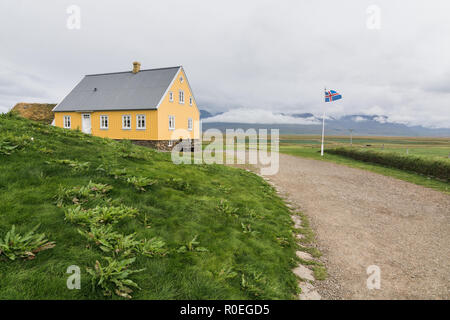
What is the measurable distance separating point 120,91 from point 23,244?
1242 inches

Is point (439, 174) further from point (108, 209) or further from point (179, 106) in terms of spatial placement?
point (179, 106)

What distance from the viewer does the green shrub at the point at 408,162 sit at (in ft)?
50.9

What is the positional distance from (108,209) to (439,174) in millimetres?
20348

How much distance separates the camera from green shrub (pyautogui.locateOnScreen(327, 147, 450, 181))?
50.9 feet

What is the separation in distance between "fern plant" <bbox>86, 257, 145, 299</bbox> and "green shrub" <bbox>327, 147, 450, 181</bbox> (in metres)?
19.8

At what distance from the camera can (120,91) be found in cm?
3100

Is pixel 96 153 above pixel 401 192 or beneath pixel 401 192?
above

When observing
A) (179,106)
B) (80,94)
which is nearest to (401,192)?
(179,106)

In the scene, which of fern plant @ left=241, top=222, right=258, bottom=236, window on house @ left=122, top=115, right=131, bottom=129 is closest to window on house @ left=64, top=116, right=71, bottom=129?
window on house @ left=122, top=115, right=131, bottom=129

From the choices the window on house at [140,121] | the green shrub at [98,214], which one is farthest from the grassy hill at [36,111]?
the green shrub at [98,214]

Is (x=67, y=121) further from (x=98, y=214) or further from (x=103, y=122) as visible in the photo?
(x=98, y=214)

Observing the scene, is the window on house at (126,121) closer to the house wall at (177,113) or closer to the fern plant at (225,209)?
the house wall at (177,113)
